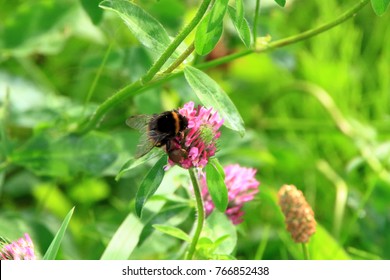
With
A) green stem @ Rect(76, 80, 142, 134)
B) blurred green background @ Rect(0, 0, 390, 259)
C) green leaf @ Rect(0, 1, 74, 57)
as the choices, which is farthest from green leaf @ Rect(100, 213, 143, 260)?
green leaf @ Rect(0, 1, 74, 57)

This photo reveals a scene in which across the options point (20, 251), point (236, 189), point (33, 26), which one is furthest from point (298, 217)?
point (33, 26)

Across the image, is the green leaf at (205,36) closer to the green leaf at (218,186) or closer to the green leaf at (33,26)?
the green leaf at (218,186)

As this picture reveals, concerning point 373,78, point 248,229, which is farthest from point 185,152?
point 373,78

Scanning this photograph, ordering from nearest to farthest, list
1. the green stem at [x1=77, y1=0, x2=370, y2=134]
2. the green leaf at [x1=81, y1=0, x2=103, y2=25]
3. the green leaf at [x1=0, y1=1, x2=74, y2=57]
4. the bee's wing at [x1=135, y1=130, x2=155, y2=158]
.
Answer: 1. the bee's wing at [x1=135, y1=130, x2=155, y2=158]
2. the green stem at [x1=77, y1=0, x2=370, y2=134]
3. the green leaf at [x1=81, y1=0, x2=103, y2=25]
4. the green leaf at [x1=0, y1=1, x2=74, y2=57]

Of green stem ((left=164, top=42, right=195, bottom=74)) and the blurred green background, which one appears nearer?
green stem ((left=164, top=42, right=195, bottom=74))

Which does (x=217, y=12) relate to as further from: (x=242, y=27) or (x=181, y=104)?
(x=181, y=104)

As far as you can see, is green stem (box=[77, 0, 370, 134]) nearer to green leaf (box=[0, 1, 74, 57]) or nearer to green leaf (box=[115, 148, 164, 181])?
green leaf (box=[115, 148, 164, 181])
